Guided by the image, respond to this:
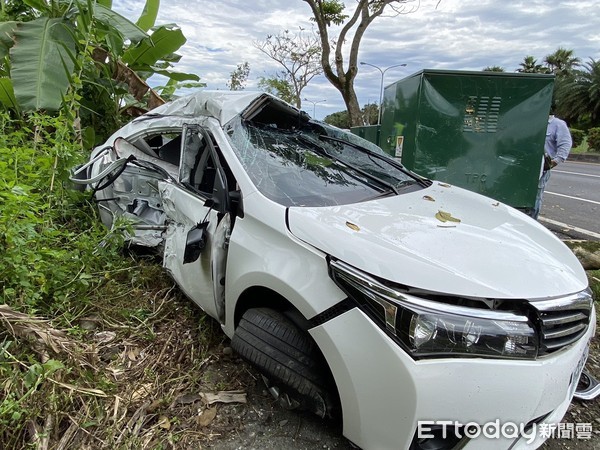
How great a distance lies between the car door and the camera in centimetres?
223

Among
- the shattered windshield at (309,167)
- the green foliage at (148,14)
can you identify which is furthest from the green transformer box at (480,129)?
the green foliage at (148,14)

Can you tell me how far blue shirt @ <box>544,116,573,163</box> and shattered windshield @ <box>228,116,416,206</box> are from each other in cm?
340

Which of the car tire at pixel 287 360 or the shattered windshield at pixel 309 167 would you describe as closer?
the car tire at pixel 287 360

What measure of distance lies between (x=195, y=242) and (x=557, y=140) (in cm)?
499

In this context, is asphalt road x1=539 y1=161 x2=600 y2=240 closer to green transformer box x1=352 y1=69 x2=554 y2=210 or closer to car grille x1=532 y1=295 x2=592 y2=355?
green transformer box x1=352 y1=69 x2=554 y2=210

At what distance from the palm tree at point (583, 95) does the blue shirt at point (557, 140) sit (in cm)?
2938

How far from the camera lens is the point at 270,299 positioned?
2.08m

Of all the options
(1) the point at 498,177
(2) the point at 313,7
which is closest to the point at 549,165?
(1) the point at 498,177

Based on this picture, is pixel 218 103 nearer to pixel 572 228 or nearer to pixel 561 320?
pixel 561 320

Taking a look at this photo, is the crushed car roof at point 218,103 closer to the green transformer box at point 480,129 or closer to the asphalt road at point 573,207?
the green transformer box at point 480,129

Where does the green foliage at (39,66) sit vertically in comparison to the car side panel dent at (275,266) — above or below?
above

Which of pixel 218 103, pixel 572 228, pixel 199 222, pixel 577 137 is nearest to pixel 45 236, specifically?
pixel 199 222

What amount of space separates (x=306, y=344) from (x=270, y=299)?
352 mm

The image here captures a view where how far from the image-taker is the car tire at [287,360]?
177 centimetres
